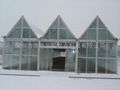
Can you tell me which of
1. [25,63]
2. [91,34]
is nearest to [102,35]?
[91,34]

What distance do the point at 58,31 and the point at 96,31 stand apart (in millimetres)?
1204

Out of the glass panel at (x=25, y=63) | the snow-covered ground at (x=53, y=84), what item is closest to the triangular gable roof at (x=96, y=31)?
the glass panel at (x=25, y=63)

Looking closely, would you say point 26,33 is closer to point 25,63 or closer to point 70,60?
point 25,63

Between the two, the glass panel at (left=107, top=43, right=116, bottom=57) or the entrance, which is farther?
the entrance

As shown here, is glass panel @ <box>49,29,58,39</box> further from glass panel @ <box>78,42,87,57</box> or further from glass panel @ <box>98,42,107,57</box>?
glass panel @ <box>98,42,107,57</box>

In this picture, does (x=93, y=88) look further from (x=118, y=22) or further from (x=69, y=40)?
(x=69, y=40)

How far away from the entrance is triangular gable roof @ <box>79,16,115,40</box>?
0.92 m

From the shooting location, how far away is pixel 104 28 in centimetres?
536

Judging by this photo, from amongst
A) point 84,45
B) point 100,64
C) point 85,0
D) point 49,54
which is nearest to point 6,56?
point 49,54

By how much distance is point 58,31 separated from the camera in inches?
218

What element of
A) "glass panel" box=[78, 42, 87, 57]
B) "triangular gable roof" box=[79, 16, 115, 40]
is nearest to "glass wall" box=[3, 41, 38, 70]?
"glass panel" box=[78, 42, 87, 57]

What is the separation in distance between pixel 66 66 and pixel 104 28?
1.68 meters

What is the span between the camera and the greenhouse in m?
5.32

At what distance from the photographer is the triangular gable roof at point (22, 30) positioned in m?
5.59
